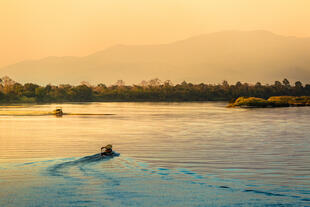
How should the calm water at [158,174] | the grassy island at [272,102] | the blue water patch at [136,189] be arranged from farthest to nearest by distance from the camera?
the grassy island at [272,102]
the calm water at [158,174]
the blue water patch at [136,189]

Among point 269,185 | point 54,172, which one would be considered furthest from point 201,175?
point 54,172

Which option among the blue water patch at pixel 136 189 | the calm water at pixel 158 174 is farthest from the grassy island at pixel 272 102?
the blue water patch at pixel 136 189

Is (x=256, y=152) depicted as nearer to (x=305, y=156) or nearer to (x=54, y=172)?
(x=305, y=156)

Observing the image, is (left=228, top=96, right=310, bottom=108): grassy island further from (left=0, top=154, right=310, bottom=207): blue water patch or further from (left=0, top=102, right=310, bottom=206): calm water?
(left=0, top=154, right=310, bottom=207): blue water patch

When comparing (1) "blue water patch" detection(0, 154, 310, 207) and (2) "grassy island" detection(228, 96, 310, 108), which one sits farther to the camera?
(2) "grassy island" detection(228, 96, 310, 108)

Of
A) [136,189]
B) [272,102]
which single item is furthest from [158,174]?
[272,102]

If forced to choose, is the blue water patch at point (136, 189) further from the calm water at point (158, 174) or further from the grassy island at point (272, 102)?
the grassy island at point (272, 102)

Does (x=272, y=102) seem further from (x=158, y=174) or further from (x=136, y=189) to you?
(x=136, y=189)

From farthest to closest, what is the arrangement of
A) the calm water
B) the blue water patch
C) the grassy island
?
the grassy island < the calm water < the blue water patch

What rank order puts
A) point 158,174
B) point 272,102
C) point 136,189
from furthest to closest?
point 272,102 → point 158,174 → point 136,189

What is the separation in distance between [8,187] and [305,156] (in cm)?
1587

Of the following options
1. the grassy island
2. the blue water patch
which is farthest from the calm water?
the grassy island

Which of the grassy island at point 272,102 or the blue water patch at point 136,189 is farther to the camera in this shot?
the grassy island at point 272,102

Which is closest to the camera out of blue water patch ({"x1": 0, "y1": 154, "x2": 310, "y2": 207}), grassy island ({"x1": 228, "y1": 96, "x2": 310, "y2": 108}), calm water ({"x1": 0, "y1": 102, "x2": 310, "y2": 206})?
blue water patch ({"x1": 0, "y1": 154, "x2": 310, "y2": 207})
